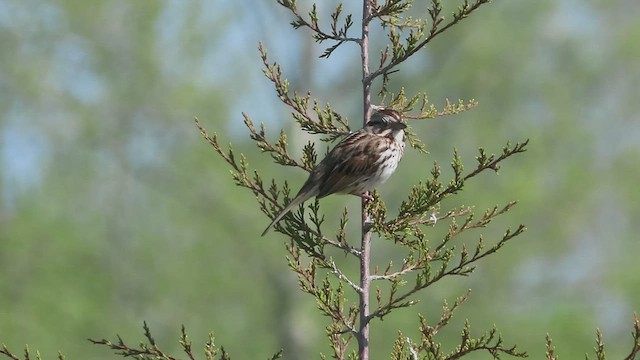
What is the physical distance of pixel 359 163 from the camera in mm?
8102


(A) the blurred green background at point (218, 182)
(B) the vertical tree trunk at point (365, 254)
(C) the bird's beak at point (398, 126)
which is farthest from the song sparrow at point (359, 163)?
(A) the blurred green background at point (218, 182)

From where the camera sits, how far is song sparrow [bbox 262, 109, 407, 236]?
8.02 metres

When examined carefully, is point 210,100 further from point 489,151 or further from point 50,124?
point 489,151

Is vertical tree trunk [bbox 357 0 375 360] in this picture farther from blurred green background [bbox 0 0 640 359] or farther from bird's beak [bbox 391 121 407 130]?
blurred green background [bbox 0 0 640 359]

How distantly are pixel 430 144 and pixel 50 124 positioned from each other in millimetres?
11166

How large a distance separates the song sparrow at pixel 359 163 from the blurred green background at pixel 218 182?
1973 centimetres

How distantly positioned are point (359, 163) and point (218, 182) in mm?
21618

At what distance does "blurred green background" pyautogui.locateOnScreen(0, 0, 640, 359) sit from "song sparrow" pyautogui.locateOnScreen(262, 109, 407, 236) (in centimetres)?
1973

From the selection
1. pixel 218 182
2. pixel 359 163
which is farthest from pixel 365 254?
pixel 218 182

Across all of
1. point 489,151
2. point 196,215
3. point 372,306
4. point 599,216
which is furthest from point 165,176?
point 599,216

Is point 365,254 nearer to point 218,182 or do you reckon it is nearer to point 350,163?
point 350,163

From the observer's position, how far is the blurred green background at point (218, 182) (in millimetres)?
28578

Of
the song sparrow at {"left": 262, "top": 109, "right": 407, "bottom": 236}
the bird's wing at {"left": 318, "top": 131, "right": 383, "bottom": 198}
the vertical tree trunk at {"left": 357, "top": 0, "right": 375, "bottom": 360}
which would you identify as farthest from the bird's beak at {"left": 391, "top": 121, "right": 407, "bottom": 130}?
the vertical tree trunk at {"left": 357, "top": 0, "right": 375, "bottom": 360}

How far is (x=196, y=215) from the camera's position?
29438mm
